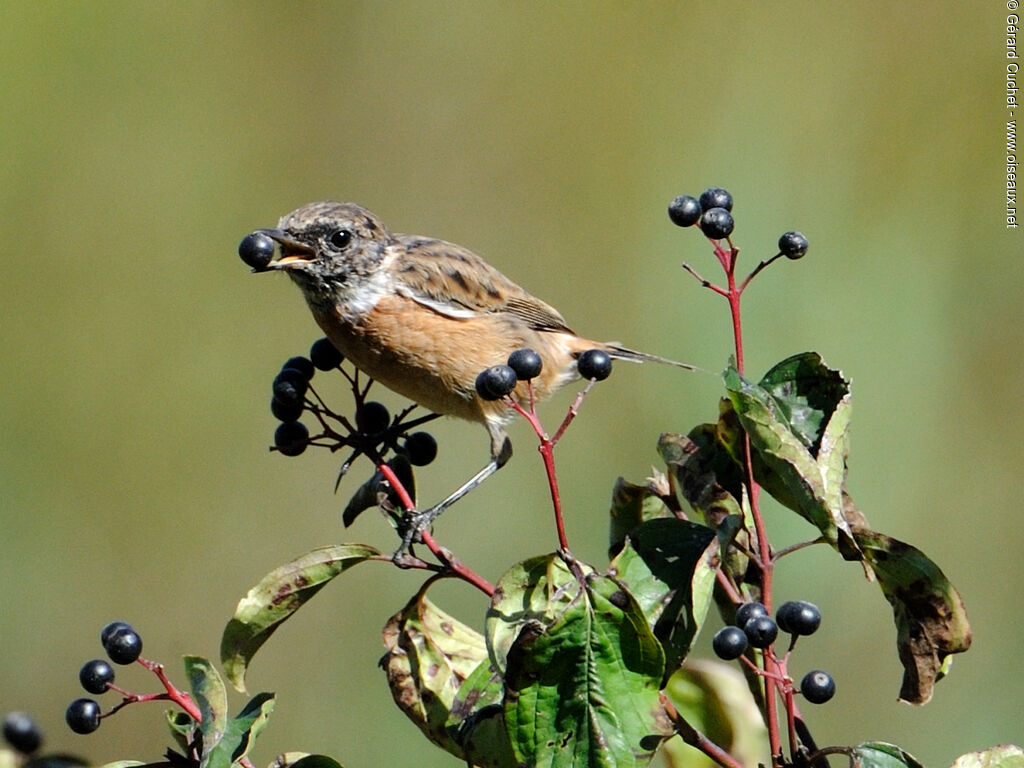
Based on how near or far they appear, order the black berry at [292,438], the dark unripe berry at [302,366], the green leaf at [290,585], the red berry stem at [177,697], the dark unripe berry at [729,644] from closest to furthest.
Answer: the dark unripe berry at [729,644] → the red berry stem at [177,697] → the green leaf at [290,585] → the black berry at [292,438] → the dark unripe berry at [302,366]

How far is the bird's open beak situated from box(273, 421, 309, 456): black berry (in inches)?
46.8

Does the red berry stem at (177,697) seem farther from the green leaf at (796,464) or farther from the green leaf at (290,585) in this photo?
the green leaf at (796,464)

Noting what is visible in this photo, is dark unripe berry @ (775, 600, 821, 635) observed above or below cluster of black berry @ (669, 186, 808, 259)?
below

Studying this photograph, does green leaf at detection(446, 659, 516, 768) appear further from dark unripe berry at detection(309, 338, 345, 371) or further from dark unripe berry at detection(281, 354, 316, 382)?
dark unripe berry at detection(309, 338, 345, 371)

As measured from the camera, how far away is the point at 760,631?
224 centimetres

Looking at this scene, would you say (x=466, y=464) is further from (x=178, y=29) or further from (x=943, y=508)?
(x=178, y=29)

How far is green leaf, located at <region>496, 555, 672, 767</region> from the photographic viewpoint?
2.08 m

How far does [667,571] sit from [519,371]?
0.55 metres

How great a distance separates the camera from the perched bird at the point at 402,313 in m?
4.38

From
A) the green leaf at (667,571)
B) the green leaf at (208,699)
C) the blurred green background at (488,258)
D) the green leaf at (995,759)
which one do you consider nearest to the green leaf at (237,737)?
the green leaf at (208,699)

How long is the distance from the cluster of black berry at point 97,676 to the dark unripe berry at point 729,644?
45.1 inches

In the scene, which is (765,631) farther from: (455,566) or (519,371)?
(519,371)

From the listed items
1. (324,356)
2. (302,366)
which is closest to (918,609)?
(302,366)

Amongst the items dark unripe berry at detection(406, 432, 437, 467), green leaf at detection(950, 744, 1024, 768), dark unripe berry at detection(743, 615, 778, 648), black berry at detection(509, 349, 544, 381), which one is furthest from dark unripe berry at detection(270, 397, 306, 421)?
green leaf at detection(950, 744, 1024, 768)
